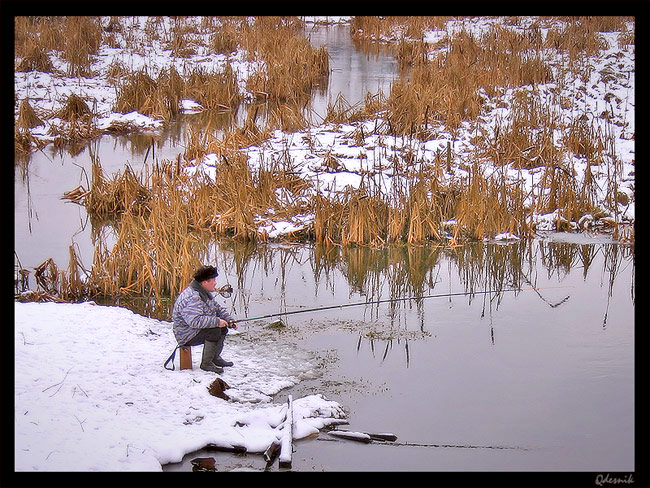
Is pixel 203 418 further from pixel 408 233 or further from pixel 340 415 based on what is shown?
pixel 408 233

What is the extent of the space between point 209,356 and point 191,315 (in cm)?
35

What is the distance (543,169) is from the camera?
1048 cm

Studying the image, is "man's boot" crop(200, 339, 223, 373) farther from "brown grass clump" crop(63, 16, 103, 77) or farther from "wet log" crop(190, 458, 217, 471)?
"brown grass clump" crop(63, 16, 103, 77)

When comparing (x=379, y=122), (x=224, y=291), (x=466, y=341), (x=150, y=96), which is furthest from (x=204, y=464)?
(x=150, y=96)

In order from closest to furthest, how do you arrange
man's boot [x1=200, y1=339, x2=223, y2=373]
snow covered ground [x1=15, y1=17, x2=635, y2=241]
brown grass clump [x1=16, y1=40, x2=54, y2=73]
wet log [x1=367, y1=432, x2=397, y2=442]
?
wet log [x1=367, y1=432, x2=397, y2=442] → man's boot [x1=200, y1=339, x2=223, y2=373] → snow covered ground [x1=15, y1=17, x2=635, y2=241] → brown grass clump [x1=16, y1=40, x2=54, y2=73]

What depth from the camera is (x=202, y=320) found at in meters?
5.59

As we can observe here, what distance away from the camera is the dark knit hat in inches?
222

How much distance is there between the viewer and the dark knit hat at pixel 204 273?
5641 millimetres

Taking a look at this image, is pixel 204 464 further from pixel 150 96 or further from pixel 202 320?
pixel 150 96

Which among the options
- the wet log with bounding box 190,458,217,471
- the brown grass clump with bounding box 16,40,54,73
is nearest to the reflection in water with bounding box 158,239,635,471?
the wet log with bounding box 190,458,217,471

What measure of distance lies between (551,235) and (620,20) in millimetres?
10144

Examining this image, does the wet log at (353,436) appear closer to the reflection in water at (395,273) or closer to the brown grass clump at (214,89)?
the reflection in water at (395,273)

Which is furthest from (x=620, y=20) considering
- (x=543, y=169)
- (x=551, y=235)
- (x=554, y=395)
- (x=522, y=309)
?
(x=554, y=395)

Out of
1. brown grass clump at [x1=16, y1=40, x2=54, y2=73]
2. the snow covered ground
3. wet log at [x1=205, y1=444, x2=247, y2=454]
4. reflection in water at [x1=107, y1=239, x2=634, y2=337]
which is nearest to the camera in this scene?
wet log at [x1=205, y1=444, x2=247, y2=454]
